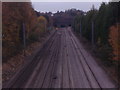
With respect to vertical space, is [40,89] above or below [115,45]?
below

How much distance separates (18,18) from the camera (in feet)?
114

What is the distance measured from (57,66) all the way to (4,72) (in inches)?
182

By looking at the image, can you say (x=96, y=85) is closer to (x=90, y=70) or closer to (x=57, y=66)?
(x=90, y=70)

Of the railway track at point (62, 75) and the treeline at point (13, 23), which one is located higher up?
the treeline at point (13, 23)

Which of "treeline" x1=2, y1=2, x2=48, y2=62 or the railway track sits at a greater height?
"treeline" x1=2, y1=2, x2=48, y2=62

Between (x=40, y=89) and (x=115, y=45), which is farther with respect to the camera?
(x=115, y=45)

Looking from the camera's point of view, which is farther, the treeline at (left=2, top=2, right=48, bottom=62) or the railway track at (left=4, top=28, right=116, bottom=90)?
the treeline at (left=2, top=2, right=48, bottom=62)

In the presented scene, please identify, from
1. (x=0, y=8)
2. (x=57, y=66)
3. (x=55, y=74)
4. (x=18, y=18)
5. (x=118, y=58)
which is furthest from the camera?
(x=18, y=18)

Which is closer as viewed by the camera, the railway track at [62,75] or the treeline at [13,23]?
the railway track at [62,75]

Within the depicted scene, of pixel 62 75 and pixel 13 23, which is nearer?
pixel 62 75

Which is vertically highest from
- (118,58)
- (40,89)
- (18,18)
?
(18,18)

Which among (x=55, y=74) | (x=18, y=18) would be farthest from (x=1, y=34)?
(x=18, y=18)

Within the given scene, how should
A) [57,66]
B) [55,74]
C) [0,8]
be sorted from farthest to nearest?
[0,8] → [57,66] → [55,74]

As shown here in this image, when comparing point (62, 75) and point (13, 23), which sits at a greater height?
point (13, 23)
